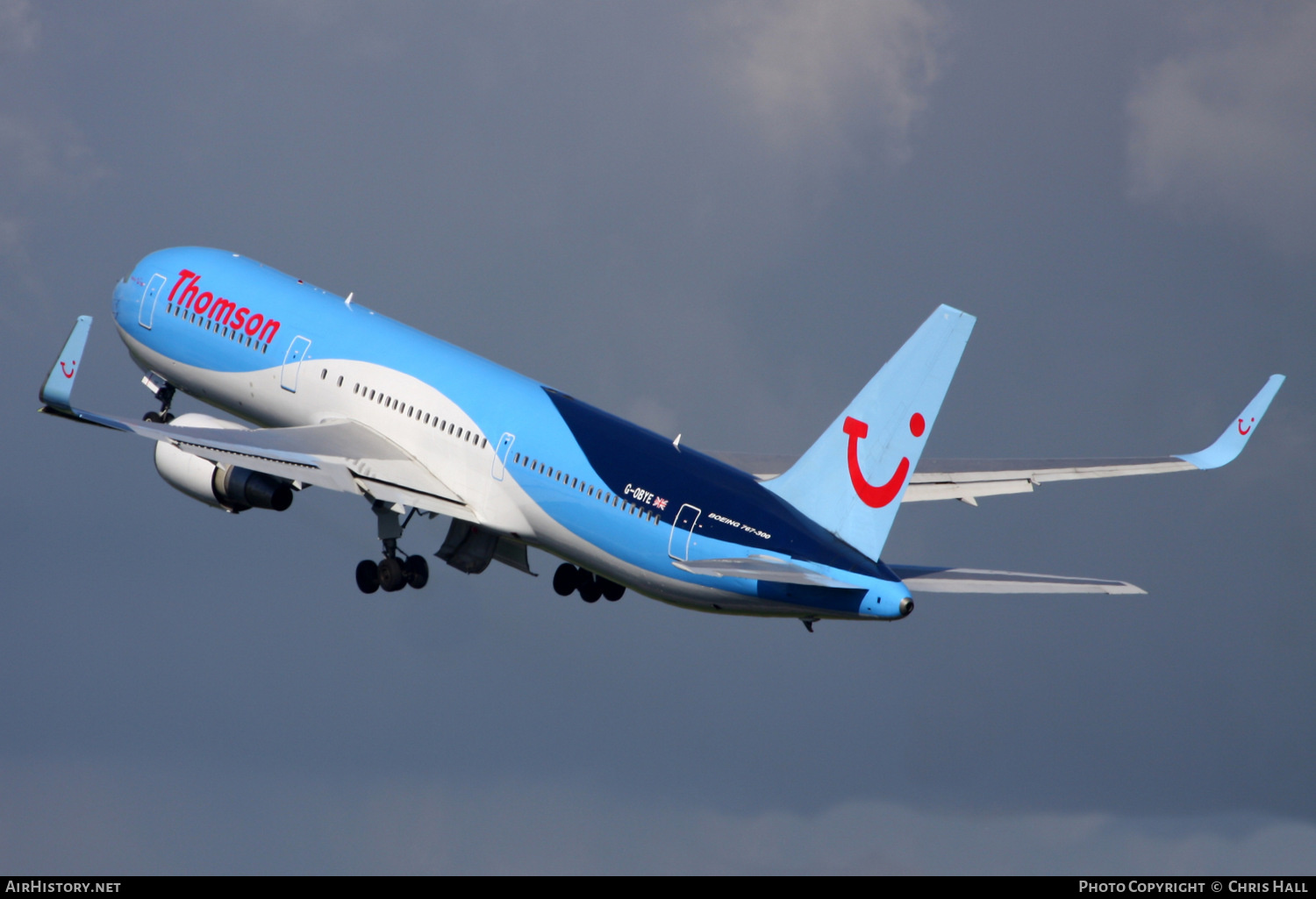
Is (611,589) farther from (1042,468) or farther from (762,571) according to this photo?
(762,571)

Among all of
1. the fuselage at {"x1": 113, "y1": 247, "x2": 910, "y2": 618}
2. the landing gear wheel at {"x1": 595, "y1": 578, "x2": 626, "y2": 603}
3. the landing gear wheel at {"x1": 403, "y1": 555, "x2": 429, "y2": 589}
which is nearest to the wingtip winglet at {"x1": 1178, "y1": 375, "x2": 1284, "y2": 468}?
the fuselage at {"x1": 113, "y1": 247, "x2": 910, "y2": 618}

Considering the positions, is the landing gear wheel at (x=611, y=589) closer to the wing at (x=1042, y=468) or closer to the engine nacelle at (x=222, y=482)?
the wing at (x=1042, y=468)

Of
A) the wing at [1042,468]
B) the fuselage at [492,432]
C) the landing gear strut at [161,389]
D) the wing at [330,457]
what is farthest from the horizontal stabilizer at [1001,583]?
the landing gear strut at [161,389]

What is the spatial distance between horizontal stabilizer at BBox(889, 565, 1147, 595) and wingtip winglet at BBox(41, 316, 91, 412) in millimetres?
17186

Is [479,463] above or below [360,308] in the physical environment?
below

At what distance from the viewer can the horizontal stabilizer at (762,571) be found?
33062 millimetres

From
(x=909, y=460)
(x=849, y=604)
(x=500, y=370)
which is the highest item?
(x=500, y=370)

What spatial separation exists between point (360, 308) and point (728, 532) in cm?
1338

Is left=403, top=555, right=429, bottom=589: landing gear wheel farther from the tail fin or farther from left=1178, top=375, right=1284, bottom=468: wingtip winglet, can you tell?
left=1178, top=375, right=1284, bottom=468: wingtip winglet

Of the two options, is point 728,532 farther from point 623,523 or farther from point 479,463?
point 479,463

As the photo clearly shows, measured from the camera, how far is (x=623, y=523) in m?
37.6

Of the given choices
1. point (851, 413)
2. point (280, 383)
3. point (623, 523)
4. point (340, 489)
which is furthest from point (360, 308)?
point (851, 413)

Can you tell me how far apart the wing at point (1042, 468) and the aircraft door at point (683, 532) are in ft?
20.0

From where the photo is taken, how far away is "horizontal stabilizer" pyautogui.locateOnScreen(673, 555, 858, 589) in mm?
33062
